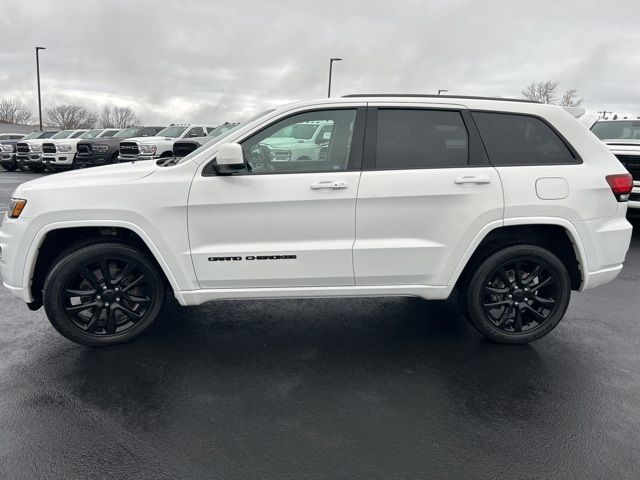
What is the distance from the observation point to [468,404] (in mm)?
2879

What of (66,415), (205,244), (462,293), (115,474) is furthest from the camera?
(462,293)

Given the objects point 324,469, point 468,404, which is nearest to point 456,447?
point 468,404

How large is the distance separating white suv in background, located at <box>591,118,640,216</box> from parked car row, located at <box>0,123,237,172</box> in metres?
10.2

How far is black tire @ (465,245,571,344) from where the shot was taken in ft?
11.4

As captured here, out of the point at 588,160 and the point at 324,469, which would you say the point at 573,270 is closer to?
the point at 588,160

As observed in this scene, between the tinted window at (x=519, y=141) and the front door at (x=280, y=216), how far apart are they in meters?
0.97

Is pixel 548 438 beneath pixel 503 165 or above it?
beneath

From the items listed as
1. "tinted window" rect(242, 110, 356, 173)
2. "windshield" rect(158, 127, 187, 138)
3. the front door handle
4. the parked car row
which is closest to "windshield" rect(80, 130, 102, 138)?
the parked car row

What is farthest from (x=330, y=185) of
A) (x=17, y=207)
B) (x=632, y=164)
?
(x=632, y=164)

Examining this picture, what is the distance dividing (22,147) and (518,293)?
2058 centimetres

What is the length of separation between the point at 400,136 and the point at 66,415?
9.35 feet

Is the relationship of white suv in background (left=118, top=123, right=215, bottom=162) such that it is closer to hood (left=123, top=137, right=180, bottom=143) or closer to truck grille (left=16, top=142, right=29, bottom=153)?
hood (left=123, top=137, right=180, bottom=143)

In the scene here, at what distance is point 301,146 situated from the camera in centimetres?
356

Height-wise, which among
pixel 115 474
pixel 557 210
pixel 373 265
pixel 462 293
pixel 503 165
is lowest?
pixel 115 474
